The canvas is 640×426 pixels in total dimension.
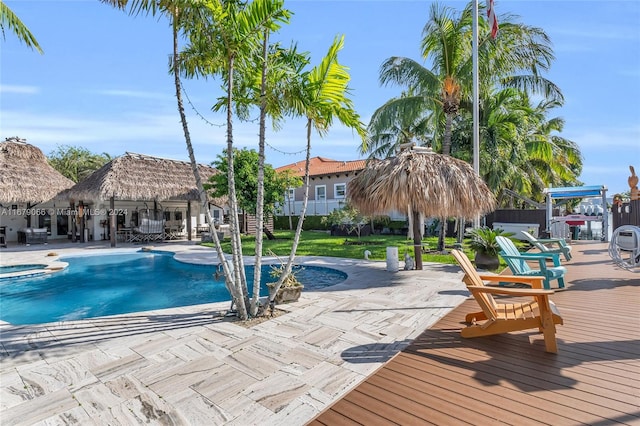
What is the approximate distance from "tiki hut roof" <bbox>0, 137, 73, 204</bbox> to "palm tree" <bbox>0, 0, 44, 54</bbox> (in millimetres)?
15100

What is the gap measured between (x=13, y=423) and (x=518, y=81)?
19642mm

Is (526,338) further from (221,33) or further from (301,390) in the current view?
(221,33)

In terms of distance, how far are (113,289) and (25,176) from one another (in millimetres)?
15033

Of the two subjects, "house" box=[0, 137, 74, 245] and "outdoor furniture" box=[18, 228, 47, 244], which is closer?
"house" box=[0, 137, 74, 245]

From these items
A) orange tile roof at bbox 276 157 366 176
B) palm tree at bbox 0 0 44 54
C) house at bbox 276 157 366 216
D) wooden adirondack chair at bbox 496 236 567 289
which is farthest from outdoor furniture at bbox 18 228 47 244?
wooden adirondack chair at bbox 496 236 567 289

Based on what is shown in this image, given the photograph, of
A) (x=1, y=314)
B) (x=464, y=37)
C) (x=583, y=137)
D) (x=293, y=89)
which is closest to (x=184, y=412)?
(x=293, y=89)

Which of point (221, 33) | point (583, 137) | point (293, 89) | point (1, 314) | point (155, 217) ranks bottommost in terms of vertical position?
point (1, 314)

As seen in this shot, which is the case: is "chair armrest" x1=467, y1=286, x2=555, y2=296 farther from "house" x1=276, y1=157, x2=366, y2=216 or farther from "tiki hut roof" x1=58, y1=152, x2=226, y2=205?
"house" x1=276, y1=157, x2=366, y2=216

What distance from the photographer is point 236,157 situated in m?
17.1

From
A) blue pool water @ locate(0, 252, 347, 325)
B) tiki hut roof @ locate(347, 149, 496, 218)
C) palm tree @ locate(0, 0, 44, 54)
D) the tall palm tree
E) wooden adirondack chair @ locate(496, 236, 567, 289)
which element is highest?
palm tree @ locate(0, 0, 44, 54)

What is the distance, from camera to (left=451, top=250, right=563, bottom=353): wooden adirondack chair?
11.7ft

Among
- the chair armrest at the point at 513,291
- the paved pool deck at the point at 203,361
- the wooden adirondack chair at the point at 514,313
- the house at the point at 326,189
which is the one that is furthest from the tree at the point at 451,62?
the house at the point at 326,189

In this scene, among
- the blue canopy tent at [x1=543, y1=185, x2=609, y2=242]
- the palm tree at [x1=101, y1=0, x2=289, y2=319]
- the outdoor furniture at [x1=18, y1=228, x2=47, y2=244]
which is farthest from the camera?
the outdoor furniture at [x1=18, y1=228, x2=47, y2=244]

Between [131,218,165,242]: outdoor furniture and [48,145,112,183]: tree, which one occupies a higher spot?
[48,145,112,183]: tree
